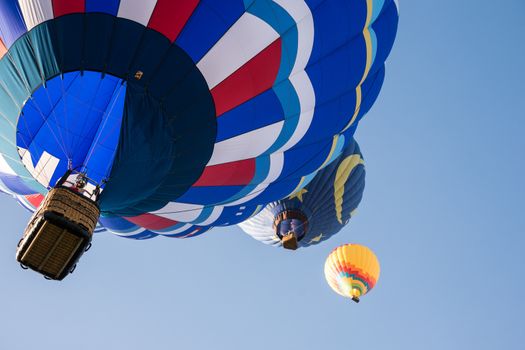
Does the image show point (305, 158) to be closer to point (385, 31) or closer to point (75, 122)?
point (385, 31)

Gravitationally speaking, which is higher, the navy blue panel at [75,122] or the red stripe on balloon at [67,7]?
the red stripe on balloon at [67,7]

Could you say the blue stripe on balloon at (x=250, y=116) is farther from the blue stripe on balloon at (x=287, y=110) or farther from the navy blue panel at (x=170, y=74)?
the navy blue panel at (x=170, y=74)

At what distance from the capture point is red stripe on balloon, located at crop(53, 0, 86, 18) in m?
5.76

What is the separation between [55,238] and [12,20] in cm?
186

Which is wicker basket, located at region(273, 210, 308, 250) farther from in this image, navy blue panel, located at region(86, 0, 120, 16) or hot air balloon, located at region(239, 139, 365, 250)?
navy blue panel, located at region(86, 0, 120, 16)

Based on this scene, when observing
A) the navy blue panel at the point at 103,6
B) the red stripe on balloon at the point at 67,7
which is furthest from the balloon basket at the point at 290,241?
the red stripe on balloon at the point at 67,7

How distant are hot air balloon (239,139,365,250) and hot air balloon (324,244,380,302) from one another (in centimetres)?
95

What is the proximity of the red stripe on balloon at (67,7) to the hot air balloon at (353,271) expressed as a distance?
8364 millimetres

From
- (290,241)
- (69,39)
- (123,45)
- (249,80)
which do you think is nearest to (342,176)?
(290,241)

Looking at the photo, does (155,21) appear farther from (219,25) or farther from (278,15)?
(278,15)

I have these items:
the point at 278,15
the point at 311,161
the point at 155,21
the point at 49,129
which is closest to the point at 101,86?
the point at 49,129

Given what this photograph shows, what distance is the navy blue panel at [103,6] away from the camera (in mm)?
5793

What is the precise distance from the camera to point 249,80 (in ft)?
21.0

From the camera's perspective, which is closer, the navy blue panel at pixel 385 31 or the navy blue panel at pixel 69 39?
the navy blue panel at pixel 69 39
